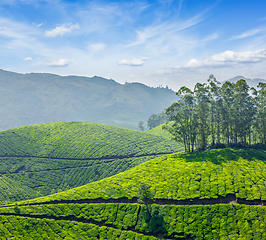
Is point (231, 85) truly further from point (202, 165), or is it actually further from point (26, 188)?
point (26, 188)

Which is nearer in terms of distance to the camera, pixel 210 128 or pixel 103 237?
pixel 103 237

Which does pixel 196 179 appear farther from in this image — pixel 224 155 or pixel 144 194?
pixel 224 155

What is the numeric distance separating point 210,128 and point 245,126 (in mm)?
12270

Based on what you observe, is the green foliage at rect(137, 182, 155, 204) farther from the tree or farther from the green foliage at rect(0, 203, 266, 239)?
the tree

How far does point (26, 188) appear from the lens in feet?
258

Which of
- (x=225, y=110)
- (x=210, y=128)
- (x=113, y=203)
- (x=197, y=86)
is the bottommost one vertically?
(x=113, y=203)

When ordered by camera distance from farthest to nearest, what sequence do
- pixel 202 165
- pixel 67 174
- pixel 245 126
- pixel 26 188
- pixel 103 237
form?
pixel 67 174, pixel 26 188, pixel 245 126, pixel 202 165, pixel 103 237

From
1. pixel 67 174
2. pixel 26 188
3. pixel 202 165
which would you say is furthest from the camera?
pixel 67 174

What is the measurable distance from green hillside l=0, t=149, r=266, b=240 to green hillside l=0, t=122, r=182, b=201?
30876 mm

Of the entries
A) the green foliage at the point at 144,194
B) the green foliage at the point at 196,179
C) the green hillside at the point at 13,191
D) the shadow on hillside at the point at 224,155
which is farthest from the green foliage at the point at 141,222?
the green hillside at the point at 13,191

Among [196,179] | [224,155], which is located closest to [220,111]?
[224,155]

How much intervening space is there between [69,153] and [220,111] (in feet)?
234

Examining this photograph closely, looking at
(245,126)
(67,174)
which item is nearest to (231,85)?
(245,126)

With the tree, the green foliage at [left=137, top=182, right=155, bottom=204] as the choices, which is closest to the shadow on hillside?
the tree
